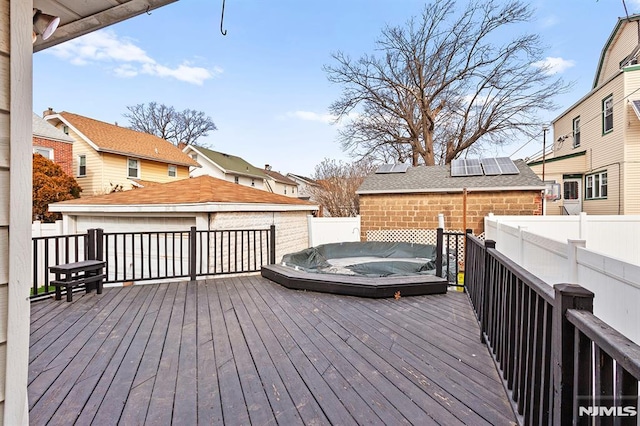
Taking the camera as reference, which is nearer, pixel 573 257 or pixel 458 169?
pixel 573 257

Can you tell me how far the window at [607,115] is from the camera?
36.6 feet

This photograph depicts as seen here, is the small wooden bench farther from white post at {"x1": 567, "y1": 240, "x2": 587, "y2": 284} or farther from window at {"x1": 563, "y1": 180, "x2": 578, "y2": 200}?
→ window at {"x1": 563, "y1": 180, "x2": 578, "y2": 200}

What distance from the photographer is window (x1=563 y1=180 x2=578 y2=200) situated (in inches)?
547

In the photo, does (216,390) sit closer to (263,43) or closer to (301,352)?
(301,352)

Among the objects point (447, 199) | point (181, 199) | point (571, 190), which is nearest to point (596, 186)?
point (571, 190)

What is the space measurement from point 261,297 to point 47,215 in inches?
422

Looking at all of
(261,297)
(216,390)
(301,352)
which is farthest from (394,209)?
(216,390)

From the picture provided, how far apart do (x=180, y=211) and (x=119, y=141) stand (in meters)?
11.5

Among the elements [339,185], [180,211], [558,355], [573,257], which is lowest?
[558,355]

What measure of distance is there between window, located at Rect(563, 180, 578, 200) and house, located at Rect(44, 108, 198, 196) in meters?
19.1

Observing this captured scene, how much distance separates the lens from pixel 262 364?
2307 millimetres

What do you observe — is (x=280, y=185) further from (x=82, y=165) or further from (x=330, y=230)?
(x=330, y=230)

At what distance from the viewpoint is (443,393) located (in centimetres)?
193

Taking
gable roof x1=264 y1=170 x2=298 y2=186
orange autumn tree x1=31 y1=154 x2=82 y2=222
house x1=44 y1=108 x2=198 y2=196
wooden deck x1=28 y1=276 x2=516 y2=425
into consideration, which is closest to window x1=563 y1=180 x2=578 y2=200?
wooden deck x1=28 y1=276 x2=516 y2=425
